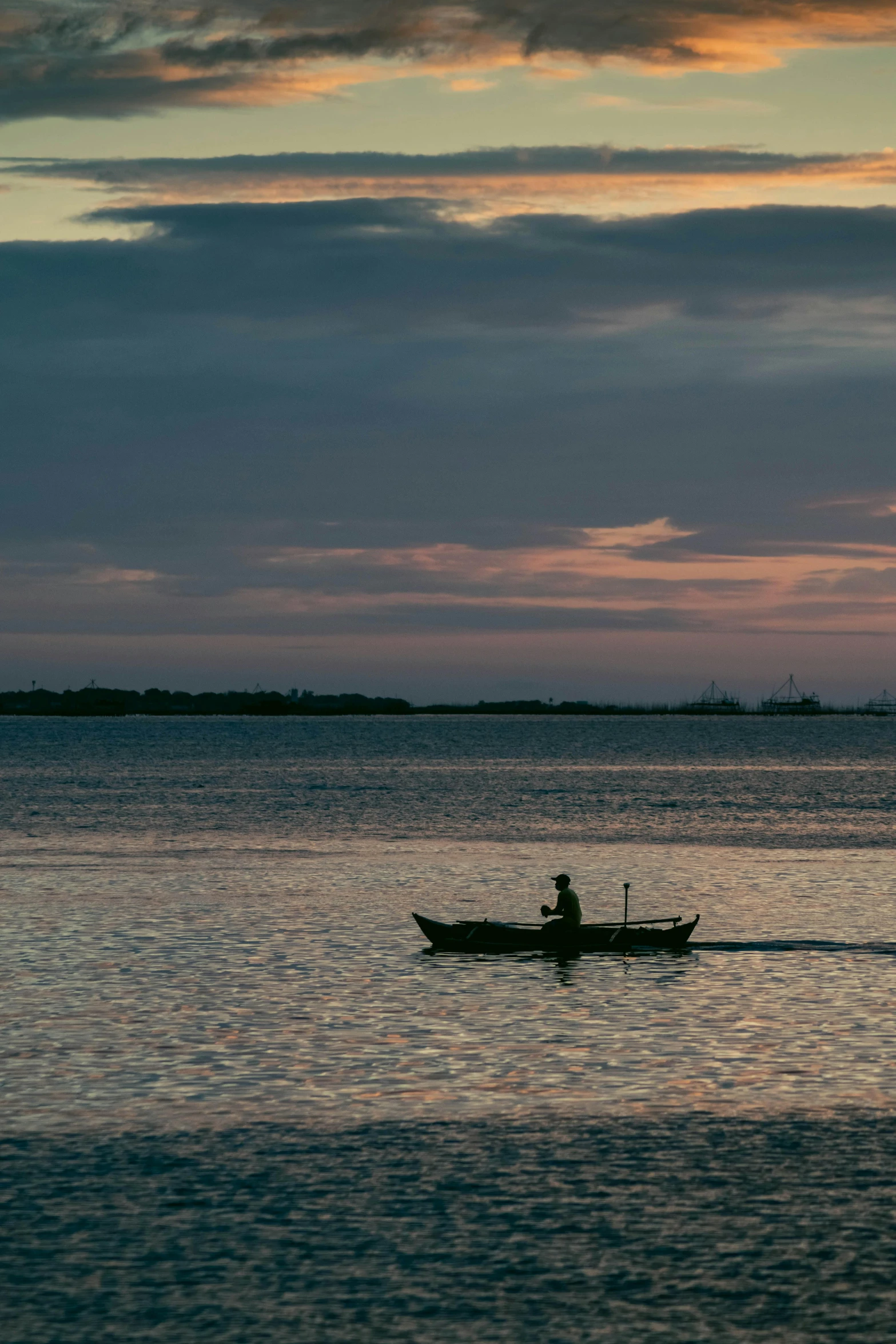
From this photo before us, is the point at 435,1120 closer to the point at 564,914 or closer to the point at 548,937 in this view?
the point at 548,937

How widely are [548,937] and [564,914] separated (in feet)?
2.66

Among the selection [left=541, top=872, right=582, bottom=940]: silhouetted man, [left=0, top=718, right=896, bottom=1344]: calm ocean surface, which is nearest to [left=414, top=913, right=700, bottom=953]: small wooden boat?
[left=541, top=872, right=582, bottom=940]: silhouetted man

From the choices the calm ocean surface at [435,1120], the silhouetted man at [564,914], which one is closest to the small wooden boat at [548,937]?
the silhouetted man at [564,914]

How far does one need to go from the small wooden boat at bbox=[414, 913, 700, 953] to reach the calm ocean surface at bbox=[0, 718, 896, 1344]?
1.62 ft

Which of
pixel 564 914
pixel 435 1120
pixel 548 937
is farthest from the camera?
pixel 564 914

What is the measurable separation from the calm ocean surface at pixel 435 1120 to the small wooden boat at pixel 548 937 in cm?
49

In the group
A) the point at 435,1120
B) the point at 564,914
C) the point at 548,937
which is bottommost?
the point at 435,1120

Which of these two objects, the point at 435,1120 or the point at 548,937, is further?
the point at 548,937

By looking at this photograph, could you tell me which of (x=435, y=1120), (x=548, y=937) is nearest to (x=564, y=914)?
(x=548, y=937)

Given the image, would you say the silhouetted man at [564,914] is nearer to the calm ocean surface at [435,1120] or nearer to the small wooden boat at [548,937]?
the small wooden boat at [548,937]

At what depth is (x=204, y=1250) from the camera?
15.7 m

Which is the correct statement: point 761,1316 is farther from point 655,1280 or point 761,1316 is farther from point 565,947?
point 565,947

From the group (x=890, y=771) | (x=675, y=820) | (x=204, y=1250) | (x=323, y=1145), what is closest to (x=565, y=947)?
(x=323, y=1145)

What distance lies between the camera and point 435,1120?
20906 millimetres
